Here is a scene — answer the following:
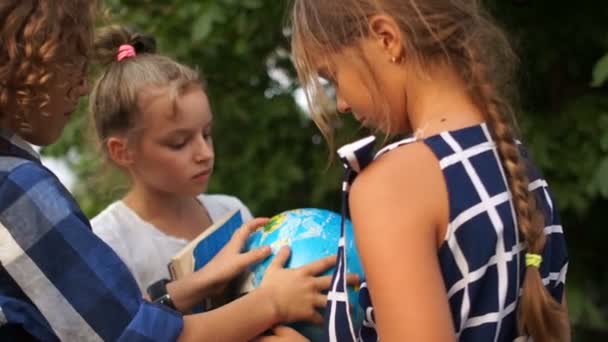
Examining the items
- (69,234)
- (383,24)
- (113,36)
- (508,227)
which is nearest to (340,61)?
(383,24)

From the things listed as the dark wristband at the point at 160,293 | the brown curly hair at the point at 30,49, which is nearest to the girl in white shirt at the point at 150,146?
the dark wristband at the point at 160,293

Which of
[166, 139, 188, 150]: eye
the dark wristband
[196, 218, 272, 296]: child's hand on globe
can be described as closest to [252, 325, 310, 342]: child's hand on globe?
[196, 218, 272, 296]: child's hand on globe

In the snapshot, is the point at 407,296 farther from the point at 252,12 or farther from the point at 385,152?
the point at 252,12

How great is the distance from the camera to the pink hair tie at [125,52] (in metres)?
3.11

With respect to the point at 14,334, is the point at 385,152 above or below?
above

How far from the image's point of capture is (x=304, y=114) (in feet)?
16.0

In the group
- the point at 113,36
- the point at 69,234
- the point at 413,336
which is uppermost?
the point at 113,36

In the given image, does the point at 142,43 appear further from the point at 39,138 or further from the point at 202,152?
the point at 39,138

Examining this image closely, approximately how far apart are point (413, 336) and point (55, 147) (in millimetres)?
3372

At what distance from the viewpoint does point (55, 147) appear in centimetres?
493

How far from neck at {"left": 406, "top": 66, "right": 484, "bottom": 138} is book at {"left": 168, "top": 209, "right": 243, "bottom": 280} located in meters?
0.86

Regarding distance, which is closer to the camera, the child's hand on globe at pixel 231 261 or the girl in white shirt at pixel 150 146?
the child's hand on globe at pixel 231 261

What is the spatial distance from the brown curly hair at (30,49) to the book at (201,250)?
25.1 inches

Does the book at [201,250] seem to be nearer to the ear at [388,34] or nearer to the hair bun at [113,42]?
the hair bun at [113,42]
